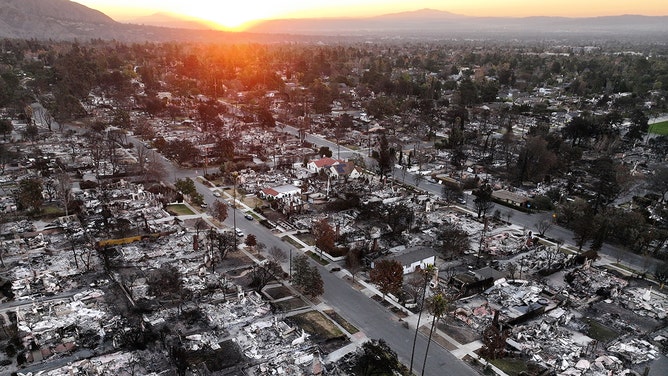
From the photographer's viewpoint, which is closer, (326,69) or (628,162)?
(628,162)

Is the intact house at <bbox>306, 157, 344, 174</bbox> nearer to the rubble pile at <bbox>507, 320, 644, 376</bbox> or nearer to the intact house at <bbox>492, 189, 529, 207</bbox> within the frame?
the intact house at <bbox>492, 189, 529, 207</bbox>

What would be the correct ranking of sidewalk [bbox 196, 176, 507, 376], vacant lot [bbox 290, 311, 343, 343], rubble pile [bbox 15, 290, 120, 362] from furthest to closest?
vacant lot [bbox 290, 311, 343, 343] → sidewalk [bbox 196, 176, 507, 376] → rubble pile [bbox 15, 290, 120, 362]

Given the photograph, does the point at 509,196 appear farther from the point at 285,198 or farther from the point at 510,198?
the point at 285,198

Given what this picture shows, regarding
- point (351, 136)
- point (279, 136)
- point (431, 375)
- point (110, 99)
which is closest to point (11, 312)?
point (431, 375)

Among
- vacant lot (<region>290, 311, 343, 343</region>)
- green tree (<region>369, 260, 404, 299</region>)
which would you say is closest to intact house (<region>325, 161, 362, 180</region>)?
green tree (<region>369, 260, 404, 299</region>)

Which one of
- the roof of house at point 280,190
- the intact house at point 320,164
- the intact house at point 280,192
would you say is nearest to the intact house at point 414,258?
the intact house at point 280,192

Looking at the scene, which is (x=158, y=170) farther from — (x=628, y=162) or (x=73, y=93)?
(x=628, y=162)

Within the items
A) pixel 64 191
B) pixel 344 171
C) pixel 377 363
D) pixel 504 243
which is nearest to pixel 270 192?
pixel 344 171
